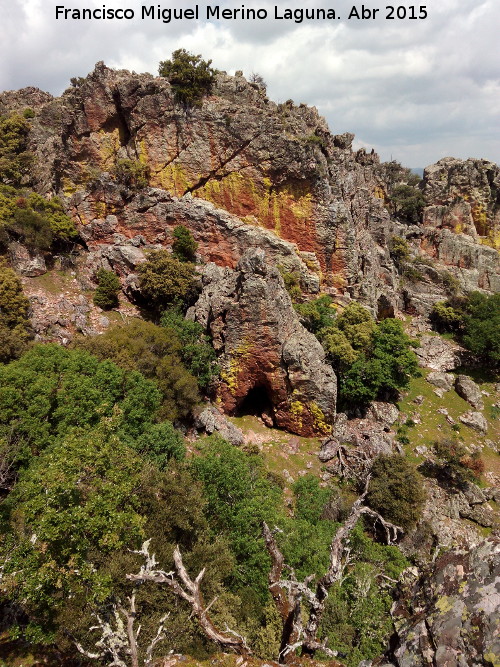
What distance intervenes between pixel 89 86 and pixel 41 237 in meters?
16.3

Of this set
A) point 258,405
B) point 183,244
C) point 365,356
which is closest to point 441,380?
point 365,356

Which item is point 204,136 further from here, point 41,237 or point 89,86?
point 41,237

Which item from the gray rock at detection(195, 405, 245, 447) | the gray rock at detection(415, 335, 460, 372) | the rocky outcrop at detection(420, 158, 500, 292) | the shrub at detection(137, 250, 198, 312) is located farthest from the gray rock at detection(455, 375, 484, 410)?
the shrub at detection(137, 250, 198, 312)

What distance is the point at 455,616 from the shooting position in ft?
15.9

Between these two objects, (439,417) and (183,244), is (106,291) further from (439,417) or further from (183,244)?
(439,417)

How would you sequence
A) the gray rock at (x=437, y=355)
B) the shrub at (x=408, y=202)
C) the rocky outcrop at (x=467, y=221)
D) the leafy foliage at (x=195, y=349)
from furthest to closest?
the shrub at (x=408, y=202) < the rocky outcrop at (x=467, y=221) < the gray rock at (x=437, y=355) < the leafy foliage at (x=195, y=349)

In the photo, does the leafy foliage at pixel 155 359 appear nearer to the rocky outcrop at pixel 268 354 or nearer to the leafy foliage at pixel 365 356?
the rocky outcrop at pixel 268 354

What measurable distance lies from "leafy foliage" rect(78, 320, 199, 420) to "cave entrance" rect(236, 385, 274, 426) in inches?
268

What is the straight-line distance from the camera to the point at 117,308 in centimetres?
3309

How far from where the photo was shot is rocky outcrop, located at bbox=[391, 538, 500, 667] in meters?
4.51

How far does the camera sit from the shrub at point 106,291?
3216 centimetres

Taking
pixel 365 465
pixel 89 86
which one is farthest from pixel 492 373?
pixel 89 86

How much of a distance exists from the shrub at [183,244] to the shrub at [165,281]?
2464 mm

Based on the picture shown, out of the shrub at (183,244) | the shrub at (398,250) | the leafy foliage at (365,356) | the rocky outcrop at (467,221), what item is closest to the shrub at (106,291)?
the shrub at (183,244)
